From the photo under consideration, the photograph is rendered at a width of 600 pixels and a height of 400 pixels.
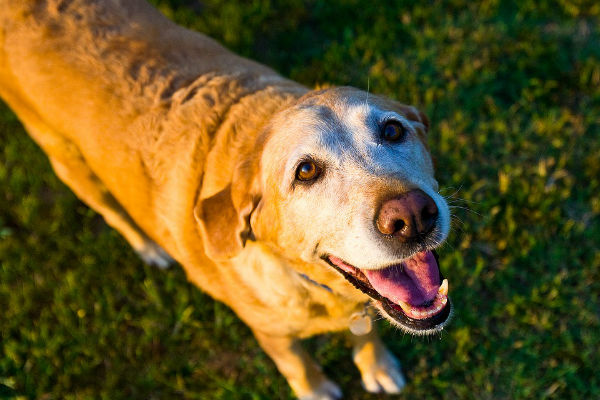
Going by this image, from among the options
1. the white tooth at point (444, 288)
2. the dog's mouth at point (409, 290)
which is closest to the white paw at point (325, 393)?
the dog's mouth at point (409, 290)

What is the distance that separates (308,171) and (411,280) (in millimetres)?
707

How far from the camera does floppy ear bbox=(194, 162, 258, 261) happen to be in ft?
7.91

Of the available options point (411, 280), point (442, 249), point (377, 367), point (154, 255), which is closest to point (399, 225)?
point (411, 280)

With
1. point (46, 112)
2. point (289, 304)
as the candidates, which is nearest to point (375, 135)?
point (289, 304)

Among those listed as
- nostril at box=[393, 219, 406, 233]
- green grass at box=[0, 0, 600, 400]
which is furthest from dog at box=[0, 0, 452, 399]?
green grass at box=[0, 0, 600, 400]

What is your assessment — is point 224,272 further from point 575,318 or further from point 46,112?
point 575,318

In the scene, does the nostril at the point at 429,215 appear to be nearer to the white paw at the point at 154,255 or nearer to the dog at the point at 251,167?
the dog at the point at 251,167

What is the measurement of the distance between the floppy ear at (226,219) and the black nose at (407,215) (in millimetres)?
674

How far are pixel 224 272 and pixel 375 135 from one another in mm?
1133

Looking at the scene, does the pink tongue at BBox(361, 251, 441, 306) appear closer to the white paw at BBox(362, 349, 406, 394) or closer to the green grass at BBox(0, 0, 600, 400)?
the green grass at BBox(0, 0, 600, 400)

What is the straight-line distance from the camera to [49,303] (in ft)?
13.3

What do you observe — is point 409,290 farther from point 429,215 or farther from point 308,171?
point 308,171

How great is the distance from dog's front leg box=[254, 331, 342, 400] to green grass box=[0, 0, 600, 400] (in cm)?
17

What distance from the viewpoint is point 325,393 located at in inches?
134
